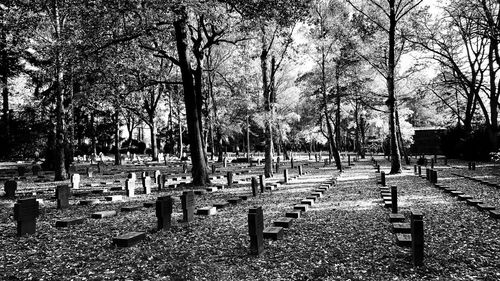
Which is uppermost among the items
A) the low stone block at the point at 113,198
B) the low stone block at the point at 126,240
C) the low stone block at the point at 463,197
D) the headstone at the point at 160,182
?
the headstone at the point at 160,182

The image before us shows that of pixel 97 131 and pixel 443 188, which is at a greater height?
pixel 97 131

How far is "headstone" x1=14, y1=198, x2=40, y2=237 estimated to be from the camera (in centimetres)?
717

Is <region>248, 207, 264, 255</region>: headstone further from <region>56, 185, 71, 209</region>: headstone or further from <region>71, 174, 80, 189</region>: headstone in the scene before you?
<region>71, 174, 80, 189</region>: headstone

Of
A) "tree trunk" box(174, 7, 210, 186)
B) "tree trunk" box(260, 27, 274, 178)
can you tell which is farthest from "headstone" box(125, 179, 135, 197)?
"tree trunk" box(260, 27, 274, 178)

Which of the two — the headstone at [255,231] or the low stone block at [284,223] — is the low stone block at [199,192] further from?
the headstone at [255,231]

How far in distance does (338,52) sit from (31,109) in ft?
79.2

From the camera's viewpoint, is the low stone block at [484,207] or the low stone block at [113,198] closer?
the low stone block at [484,207]

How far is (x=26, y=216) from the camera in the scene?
7.33 metres

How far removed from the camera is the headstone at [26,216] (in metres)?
7.17

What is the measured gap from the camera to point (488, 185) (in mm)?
13711

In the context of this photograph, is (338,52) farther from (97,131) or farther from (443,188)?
(97,131)

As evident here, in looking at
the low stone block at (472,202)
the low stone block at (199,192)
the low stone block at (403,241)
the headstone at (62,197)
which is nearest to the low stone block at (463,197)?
the low stone block at (472,202)

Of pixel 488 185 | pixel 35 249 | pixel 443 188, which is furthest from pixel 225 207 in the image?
pixel 488 185

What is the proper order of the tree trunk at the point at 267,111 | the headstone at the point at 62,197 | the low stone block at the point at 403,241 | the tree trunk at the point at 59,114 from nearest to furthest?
the low stone block at the point at 403,241
the headstone at the point at 62,197
the tree trunk at the point at 59,114
the tree trunk at the point at 267,111
